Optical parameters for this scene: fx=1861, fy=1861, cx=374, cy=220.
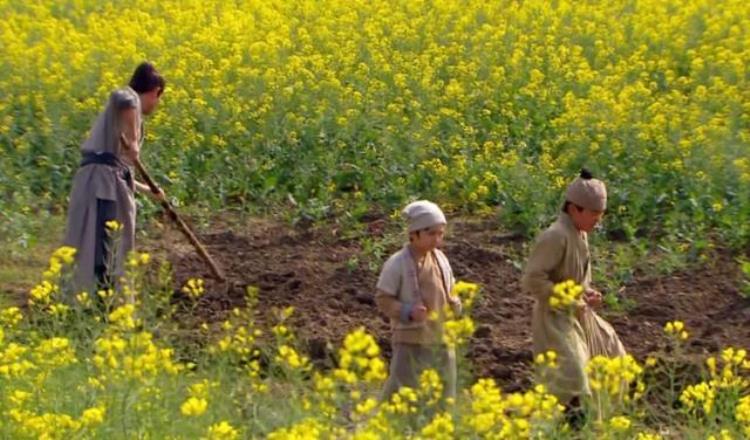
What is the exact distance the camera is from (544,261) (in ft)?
26.5

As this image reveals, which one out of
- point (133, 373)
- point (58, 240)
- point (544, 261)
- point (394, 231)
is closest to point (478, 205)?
point (394, 231)

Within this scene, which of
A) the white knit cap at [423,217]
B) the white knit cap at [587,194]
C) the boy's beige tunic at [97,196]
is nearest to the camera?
the white knit cap at [423,217]

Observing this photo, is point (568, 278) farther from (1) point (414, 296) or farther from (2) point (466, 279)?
(2) point (466, 279)

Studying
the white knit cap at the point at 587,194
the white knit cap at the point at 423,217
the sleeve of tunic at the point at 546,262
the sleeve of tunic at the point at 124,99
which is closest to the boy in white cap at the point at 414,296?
the white knit cap at the point at 423,217

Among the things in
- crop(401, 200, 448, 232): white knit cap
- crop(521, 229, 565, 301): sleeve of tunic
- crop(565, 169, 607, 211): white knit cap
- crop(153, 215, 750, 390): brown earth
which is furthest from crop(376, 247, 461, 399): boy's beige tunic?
crop(153, 215, 750, 390): brown earth

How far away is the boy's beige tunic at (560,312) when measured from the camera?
7.98 meters

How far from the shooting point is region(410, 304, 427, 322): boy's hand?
7.67 meters

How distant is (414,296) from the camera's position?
25.5ft

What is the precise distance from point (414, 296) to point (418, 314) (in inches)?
4.9

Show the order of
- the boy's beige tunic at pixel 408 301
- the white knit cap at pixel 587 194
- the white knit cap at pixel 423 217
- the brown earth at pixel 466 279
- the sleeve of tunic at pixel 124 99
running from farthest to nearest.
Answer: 1. the sleeve of tunic at pixel 124 99
2. the brown earth at pixel 466 279
3. the white knit cap at pixel 587 194
4. the boy's beige tunic at pixel 408 301
5. the white knit cap at pixel 423 217

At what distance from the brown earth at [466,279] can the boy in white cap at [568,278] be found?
2.81 ft

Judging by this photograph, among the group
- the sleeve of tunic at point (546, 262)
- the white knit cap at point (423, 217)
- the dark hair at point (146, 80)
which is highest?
the dark hair at point (146, 80)

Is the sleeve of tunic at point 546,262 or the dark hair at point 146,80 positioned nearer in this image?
the sleeve of tunic at point 546,262

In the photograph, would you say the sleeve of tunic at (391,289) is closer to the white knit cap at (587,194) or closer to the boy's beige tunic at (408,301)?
the boy's beige tunic at (408,301)
